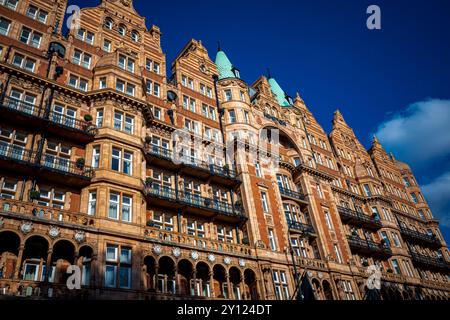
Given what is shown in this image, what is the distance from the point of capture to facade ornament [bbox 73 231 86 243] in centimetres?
2070

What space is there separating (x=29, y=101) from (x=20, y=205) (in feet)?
31.9

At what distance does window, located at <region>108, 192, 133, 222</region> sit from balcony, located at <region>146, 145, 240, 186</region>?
5823 millimetres

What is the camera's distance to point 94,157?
25.8 meters

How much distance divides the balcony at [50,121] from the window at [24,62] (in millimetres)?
4032

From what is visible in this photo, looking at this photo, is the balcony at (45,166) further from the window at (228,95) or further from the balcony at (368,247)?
the balcony at (368,247)

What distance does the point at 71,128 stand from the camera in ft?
82.9

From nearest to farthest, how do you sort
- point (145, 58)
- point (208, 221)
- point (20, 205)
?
1. point (20, 205)
2. point (208, 221)
3. point (145, 58)

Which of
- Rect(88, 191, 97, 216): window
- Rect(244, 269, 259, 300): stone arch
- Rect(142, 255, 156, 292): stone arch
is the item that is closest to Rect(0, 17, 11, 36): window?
Rect(88, 191, 97, 216): window

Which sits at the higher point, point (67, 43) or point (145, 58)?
point (145, 58)

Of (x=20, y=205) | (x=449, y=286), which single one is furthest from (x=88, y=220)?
(x=449, y=286)

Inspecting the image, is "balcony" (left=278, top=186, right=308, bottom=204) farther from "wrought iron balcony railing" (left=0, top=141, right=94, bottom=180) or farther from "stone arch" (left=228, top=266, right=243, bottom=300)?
"wrought iron balcony railing" (left=0, top=141, right=94, bottom=180)

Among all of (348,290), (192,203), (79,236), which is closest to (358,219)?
(348,290)

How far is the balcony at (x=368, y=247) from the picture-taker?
139 ft
